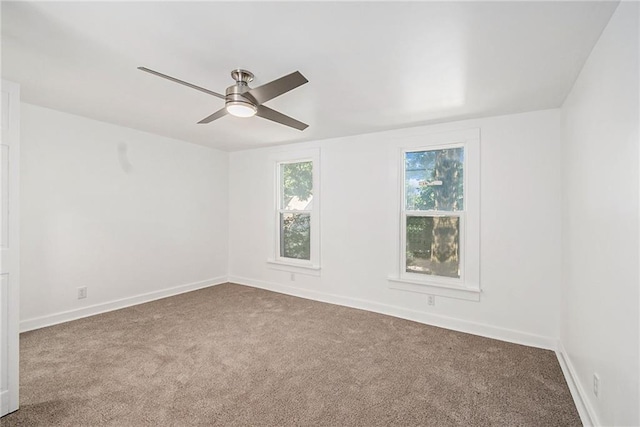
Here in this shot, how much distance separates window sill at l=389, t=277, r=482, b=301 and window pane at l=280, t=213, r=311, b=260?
1.46 m

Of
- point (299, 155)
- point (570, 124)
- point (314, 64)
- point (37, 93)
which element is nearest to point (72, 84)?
point (37, 93)

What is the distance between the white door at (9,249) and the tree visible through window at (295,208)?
10.5 feet

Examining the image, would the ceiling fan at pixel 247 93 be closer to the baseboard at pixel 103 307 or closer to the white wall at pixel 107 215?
the white wall at pixel 107 215

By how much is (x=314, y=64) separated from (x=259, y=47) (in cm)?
40

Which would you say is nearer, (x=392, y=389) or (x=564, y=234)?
Result: (x=392, y=389)

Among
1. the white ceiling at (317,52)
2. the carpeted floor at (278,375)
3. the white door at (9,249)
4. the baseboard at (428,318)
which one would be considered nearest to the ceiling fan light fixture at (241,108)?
the white ceiling at (317,52)

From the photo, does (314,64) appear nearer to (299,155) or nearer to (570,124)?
(570,124)

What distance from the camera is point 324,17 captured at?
5.19 ft

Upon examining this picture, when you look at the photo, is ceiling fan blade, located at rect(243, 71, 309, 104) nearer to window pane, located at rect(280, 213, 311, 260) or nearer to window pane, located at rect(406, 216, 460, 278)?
window pane, located at rect(406, 216, 460, 278)

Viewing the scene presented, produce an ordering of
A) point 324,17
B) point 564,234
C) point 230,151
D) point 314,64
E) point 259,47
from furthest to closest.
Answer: point 230,151, point 564,234, point 314,64, point 259,47, point 324,17

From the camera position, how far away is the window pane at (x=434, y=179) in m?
3.49

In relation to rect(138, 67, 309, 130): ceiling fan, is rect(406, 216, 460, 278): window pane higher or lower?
lower

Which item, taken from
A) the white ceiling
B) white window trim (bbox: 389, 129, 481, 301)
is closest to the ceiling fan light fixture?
the white ceiling

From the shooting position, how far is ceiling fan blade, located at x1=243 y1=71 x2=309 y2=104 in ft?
5.89
